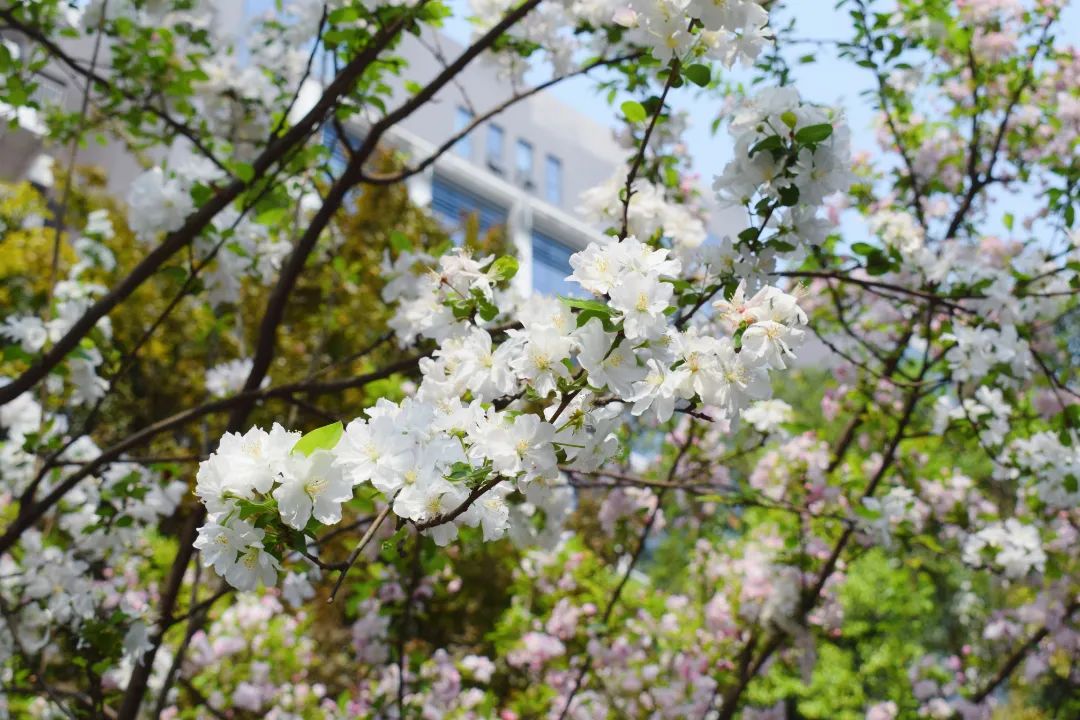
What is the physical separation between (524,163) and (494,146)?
76 cm

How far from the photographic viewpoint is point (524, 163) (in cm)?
1739

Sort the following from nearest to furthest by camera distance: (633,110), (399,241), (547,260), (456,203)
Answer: (633,110), (399,241), (456,203), (547,260)

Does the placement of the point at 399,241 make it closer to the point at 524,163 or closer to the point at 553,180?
the point at 524,163

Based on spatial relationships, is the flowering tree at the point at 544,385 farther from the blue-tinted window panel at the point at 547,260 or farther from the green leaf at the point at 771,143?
the blue-tinted window panel at the point at 547,260

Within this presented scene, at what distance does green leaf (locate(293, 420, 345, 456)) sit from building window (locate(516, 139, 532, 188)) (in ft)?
54.0

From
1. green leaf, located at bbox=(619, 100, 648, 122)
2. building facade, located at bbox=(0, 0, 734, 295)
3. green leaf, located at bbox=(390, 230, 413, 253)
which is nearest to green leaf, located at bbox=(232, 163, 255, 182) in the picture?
green leaf, located at bbox=(390, 230, 413, 253)

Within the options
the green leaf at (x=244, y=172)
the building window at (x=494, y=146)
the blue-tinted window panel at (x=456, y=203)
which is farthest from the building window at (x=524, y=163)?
the green leaf at (x=244, y=172)

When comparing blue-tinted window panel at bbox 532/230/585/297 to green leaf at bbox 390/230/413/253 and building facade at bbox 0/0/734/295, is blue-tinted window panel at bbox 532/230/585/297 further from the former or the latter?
green leaf at bbox 390/230/413/253

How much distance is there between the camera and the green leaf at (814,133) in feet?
3.97

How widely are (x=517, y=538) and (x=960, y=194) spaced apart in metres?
2.37

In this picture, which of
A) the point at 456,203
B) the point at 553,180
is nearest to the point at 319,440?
the point at 456,203

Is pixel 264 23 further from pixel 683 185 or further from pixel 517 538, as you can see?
pixel 517 538

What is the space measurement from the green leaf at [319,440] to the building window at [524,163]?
16.5 meters

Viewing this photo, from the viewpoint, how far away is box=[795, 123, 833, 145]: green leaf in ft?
3.97
